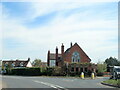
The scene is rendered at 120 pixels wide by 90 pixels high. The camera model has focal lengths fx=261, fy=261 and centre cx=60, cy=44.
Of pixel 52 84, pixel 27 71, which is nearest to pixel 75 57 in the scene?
pixel 27 71

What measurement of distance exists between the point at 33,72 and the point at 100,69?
55.0 ft

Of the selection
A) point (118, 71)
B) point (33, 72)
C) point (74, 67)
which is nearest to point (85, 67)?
point (74, 67)

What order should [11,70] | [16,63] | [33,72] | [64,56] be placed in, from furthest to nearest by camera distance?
[16,63] < [11,70] < [64,56] < [33,72]

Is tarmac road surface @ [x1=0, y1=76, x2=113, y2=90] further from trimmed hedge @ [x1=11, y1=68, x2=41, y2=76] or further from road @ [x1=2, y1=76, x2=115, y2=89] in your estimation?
trimmed hedge @ [x1=11, y1=68, x2=41, y2=76]

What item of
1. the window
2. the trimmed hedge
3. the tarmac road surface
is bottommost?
the tarmac road surface

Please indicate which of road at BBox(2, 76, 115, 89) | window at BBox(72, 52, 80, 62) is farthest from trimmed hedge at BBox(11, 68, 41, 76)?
road at BBox(2, 76, 115, 89)

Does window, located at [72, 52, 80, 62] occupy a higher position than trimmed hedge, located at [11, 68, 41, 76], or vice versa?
window, located at [72, 52, 80, 62]

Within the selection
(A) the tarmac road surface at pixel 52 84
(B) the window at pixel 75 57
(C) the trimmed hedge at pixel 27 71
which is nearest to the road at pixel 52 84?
(A) the tarmac road surface at pixel 52 84

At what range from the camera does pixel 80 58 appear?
71.9 metres

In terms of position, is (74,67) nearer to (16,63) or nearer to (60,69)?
(60,69)

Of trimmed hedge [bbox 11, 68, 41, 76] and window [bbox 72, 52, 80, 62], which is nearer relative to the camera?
trimmed hedge [bbox 11, 68, 41, 76]

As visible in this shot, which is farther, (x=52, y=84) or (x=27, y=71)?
(x=27, y=71)

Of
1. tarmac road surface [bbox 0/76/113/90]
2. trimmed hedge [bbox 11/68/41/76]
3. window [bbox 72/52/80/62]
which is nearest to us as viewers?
tarmac road surface [bbox 0/76/113/90]

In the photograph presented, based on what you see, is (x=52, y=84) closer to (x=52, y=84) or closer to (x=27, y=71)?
(x=52, y=84)
